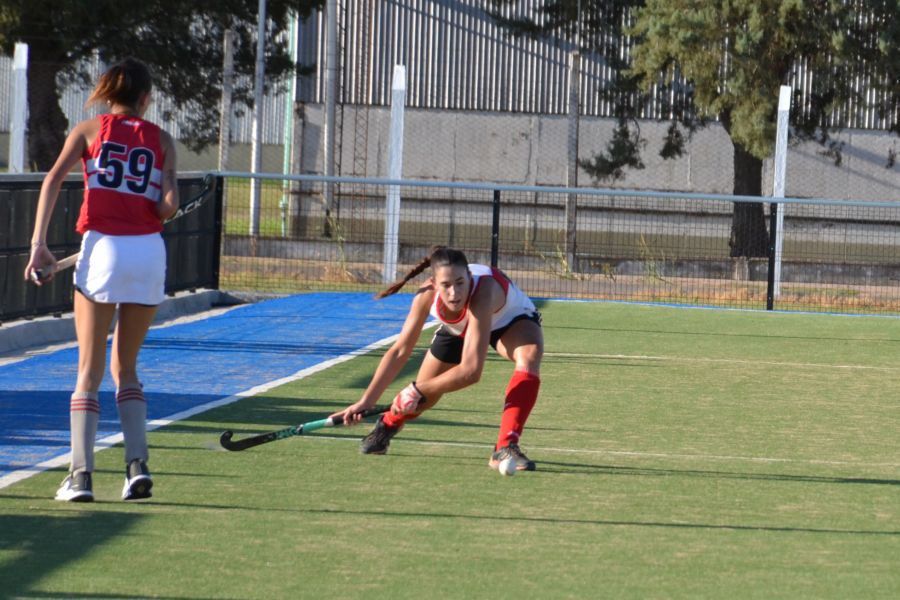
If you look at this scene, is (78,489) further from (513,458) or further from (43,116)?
(43,116)

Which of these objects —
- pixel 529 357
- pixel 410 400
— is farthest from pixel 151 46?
pixel 410 400

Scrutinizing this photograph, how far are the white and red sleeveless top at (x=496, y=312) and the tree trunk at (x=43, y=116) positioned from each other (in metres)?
19.0

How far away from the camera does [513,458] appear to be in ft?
24.0

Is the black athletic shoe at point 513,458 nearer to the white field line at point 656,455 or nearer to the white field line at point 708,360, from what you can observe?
the white field line at point 656,455

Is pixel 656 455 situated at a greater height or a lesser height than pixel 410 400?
lesser

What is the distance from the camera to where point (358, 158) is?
31.5 metres

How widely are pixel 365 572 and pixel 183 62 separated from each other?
22.5 metres

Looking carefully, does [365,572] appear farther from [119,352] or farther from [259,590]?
[119,352]

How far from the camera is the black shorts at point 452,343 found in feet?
25.3

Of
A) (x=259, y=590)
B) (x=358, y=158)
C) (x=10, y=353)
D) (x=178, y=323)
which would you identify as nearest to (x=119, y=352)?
(x=259, y=590)

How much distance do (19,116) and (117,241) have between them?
953 centimetres

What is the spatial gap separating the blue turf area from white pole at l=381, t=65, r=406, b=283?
1461 millimetres

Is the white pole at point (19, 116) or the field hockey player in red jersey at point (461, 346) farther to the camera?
the white pole at point (19, 116)

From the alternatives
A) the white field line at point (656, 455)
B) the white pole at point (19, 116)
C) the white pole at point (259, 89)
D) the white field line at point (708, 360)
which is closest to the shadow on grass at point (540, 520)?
the white field line at point (656, 455)
